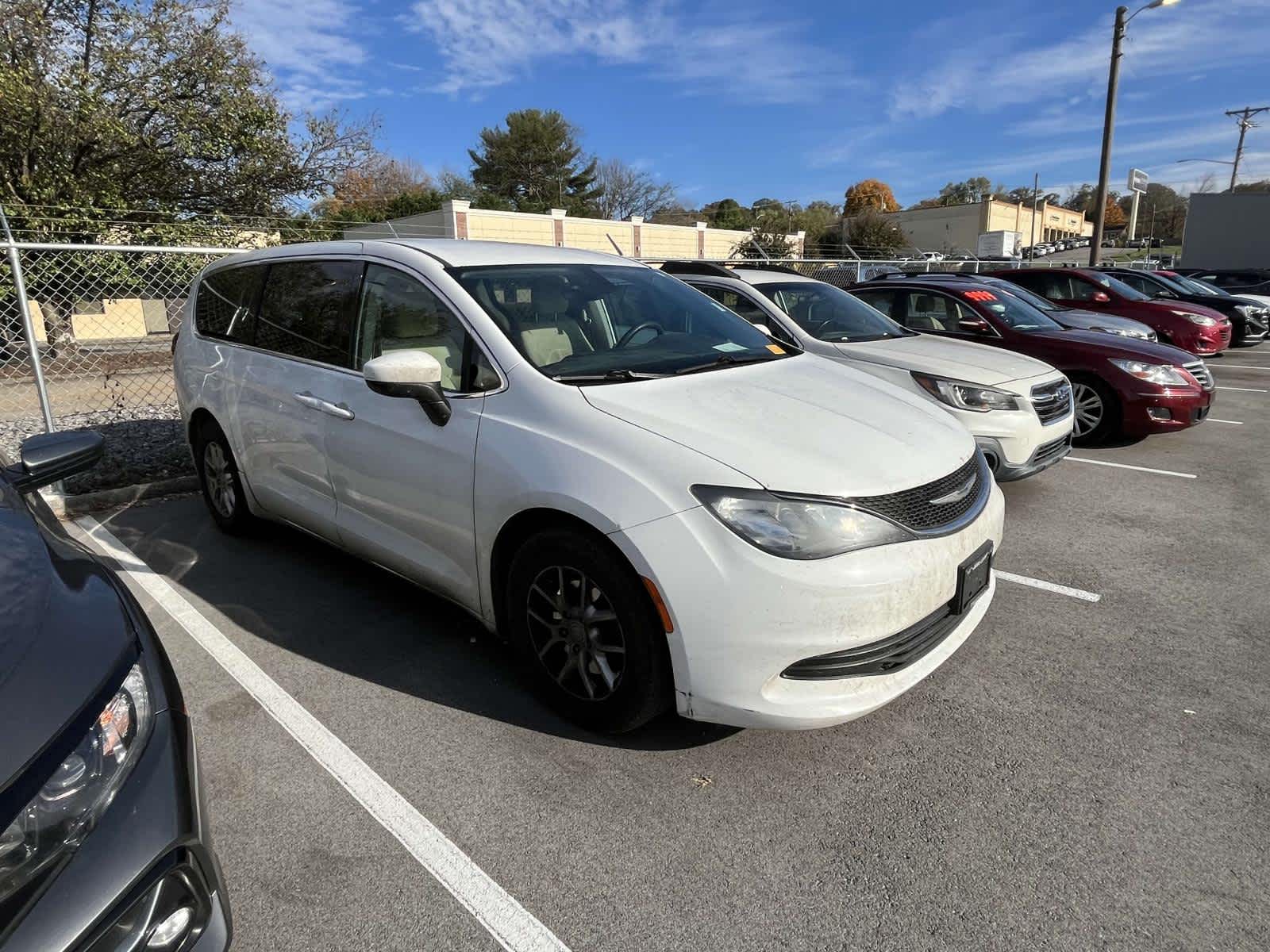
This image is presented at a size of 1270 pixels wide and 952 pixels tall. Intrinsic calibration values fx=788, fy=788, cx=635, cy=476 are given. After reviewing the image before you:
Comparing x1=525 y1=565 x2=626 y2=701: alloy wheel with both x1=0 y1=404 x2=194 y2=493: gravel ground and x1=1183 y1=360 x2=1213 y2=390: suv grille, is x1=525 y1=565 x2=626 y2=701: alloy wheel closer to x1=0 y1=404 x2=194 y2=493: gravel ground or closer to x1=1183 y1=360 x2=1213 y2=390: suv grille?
x1=0 y1=404 x2=194 y2=493: gravel ground

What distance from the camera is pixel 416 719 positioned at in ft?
9.66

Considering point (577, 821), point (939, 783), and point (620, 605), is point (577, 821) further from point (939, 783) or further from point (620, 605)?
point (939, 783)

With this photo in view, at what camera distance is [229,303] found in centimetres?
455

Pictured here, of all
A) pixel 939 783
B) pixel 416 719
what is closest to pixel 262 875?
pixel 416 719

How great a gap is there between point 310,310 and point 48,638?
2.59 metres

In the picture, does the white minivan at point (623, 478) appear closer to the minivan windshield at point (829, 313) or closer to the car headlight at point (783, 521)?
the car headlight at point (783, 521)

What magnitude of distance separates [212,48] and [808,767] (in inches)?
605

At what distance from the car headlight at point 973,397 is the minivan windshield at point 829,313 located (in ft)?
3.61

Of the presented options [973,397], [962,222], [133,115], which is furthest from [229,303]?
[962,222]

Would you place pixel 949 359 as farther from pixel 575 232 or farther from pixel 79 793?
pixel 575 232

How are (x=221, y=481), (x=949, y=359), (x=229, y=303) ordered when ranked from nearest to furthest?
(x=229, y=303) → (x=221, y=481) → (x=949, y=359)

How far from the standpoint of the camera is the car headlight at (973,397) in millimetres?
5266

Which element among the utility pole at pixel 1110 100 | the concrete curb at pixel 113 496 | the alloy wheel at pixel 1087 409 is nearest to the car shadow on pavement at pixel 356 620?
the concrete curb at pixel 113 496

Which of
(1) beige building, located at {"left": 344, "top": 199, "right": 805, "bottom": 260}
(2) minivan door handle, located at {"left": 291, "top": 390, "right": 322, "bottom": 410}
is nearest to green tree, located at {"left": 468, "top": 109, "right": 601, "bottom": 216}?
(1) beige building, located at {"left": 344, "top": 199, "right": 805, "bottom": 260}
